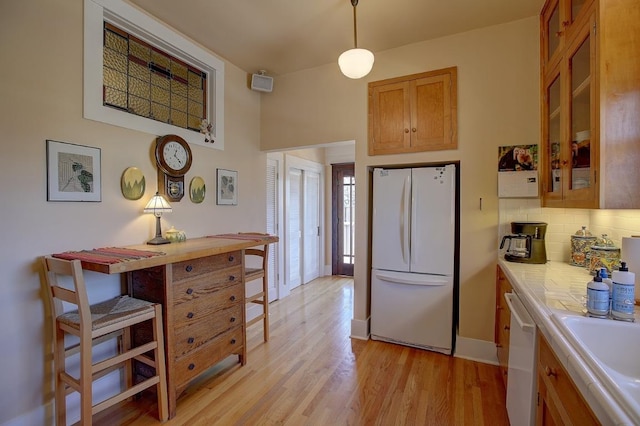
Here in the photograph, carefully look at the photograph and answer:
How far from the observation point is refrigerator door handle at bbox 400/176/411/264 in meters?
2.75

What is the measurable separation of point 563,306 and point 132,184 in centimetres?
267

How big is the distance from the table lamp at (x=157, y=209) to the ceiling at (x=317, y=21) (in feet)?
4.68

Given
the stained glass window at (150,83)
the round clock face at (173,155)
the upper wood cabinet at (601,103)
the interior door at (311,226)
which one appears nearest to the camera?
the upper wood cabinet at (601,103)

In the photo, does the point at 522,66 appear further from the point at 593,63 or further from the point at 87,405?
the point at 87,405

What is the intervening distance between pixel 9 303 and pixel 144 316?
0.68 metres

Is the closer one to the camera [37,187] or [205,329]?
[37,187]

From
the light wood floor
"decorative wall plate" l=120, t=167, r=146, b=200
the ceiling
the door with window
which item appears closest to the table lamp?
"decorative wall plate" l=120, t=167, r=146, b=200

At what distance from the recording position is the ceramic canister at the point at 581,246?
205cm

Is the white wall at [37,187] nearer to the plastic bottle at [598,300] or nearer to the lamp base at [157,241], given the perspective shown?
the lamp base at [157,241]

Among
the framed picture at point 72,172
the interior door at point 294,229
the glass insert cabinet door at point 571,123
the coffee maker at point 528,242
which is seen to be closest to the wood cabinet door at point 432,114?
the glass insert cabinet door at point 571,123

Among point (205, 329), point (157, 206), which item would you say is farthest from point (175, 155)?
point (205, 329)

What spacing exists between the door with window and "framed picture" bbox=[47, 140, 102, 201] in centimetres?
391

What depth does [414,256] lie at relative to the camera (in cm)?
274

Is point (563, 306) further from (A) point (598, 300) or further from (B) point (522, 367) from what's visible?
(B) point (522, 367)
